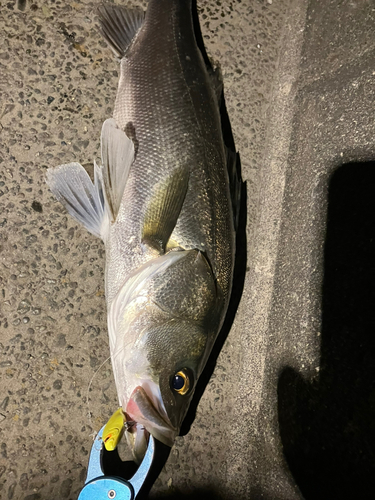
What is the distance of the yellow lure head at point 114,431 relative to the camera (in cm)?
152

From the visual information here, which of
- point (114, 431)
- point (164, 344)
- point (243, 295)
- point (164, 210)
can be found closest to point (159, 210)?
point (164, 210)

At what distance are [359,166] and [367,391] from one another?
3.59 ft

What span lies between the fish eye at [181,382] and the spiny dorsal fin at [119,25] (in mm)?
→ 1687

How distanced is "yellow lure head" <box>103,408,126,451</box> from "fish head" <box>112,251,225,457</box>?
0.06m

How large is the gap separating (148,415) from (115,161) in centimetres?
113

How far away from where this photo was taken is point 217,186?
170cm

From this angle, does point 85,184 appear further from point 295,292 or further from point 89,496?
point 89,496

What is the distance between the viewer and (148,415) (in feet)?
4.52

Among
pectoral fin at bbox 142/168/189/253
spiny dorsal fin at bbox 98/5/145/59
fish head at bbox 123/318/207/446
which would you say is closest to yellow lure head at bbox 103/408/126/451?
fish head at bbox 123/318/207/446

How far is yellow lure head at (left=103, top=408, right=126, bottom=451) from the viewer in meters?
1.52

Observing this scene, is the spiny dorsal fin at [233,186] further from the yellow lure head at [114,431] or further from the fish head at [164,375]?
the yellow lure head at [114,431]

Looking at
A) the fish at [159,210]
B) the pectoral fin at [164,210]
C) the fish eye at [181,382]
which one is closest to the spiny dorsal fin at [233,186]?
the fish at [159,210]

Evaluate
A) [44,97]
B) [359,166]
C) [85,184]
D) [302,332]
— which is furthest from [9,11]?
[302,332]

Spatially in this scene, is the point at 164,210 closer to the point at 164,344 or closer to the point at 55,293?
the point at 164,344
